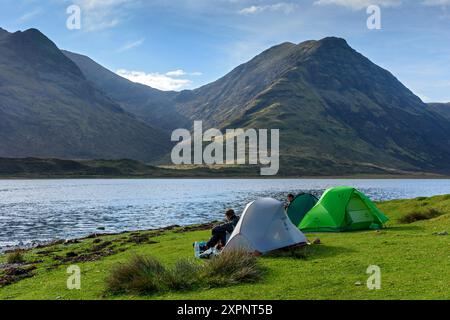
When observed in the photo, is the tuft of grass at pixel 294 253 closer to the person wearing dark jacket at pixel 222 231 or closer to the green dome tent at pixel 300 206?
the person wearing dark jacket at pixel 222 231

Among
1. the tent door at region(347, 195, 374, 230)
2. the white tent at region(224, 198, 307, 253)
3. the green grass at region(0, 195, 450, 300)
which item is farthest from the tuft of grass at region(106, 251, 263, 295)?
the tent door at region(347, 195, 374, 230)

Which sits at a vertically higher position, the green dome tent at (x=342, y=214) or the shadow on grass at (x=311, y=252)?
the green dome tent at (x=342, y=214)

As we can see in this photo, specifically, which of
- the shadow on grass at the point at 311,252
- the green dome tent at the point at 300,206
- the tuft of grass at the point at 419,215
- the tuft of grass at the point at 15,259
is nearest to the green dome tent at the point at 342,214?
the green dome tent at the point at 300,206

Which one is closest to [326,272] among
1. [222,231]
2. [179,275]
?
[179,275]

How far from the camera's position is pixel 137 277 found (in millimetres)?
16844

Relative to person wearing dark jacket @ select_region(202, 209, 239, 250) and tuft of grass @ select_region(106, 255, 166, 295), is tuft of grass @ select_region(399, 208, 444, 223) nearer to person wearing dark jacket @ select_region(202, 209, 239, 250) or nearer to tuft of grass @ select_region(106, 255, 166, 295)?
person wearing dark jacket @ select_region(202, 209, 239, 250)

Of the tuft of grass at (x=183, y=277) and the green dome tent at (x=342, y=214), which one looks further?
the green dome tent at (x=342, y=214)

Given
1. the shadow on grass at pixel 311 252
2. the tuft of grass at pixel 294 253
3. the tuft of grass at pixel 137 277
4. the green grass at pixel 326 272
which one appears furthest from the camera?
the tuft of grass at pixel 294 253

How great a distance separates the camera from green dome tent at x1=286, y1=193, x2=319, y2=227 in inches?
1334

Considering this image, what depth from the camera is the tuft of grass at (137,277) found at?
1656 centimetres

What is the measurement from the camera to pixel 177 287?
16547 millimetres

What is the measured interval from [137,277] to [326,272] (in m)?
7.08

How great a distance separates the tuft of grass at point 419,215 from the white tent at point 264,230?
15.3m
